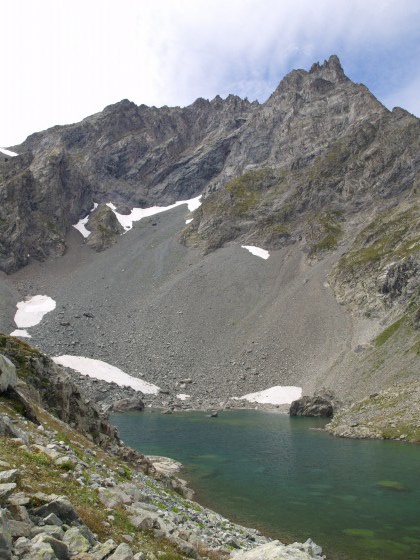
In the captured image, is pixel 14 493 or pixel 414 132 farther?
pixel 414 132

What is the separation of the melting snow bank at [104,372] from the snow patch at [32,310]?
85.4ft

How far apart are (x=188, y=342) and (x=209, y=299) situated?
75.0ft

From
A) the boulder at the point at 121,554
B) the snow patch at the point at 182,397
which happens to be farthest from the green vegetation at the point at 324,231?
the boulder at the point at 121,554

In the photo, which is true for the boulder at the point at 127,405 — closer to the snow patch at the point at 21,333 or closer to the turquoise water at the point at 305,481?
the turquoise water at the point at 305,481

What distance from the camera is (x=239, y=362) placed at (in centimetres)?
11238

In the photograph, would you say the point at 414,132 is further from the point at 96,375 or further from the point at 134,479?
the point at 134,479

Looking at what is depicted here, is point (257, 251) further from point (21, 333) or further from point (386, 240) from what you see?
point (21, 333)

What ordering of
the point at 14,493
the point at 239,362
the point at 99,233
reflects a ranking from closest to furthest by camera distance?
the point at 14,493
the point at 239,362
the point at 99,233

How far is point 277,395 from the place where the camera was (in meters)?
98.6

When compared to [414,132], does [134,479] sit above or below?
below

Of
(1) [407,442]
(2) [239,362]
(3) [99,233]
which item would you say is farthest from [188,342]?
(3) [99,233]

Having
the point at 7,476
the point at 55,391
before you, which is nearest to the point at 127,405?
the point at 55,391

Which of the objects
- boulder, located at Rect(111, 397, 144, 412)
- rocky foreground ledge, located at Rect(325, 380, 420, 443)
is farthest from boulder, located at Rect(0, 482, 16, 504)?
boulder, located at Rect(111, 397, 144, 412)

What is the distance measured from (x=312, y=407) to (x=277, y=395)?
46.7 ft
